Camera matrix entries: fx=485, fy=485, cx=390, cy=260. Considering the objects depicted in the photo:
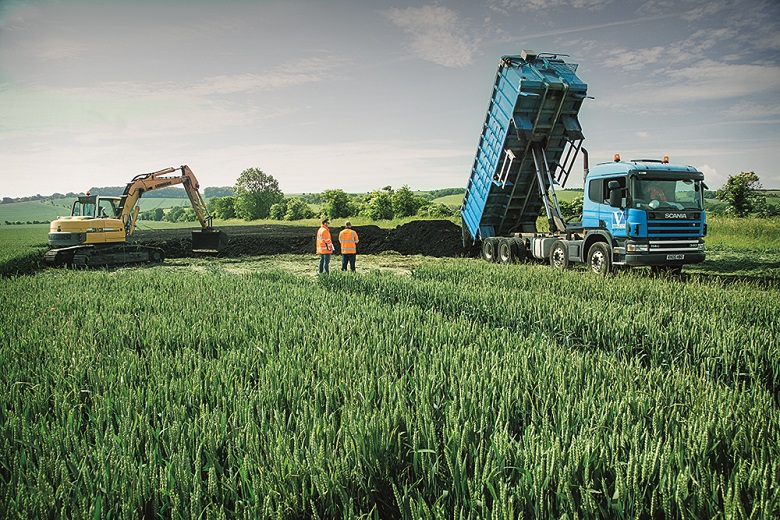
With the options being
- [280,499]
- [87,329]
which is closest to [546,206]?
[87,329]

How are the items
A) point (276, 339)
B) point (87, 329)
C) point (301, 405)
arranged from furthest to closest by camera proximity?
point (87, 329), point (276, 339), point (301, 405)

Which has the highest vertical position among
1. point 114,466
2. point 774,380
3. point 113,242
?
point 113,242

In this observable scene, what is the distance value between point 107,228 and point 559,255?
1600 cm

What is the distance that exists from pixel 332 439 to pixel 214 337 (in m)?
3.45

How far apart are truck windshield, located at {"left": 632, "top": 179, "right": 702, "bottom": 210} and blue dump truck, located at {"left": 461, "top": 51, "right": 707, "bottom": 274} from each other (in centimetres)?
2

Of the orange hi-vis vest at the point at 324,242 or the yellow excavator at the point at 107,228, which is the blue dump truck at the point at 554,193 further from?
the yellow excavator at the point at 107,228

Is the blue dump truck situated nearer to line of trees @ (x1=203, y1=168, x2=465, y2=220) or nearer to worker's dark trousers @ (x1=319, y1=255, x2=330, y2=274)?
worker's dark trousers @ (x1=319, y1=255, x2=330, y2=274)

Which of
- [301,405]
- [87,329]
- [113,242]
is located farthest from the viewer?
[113,242]

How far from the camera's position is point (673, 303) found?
8.38 meters

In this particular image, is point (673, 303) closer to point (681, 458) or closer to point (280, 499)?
point (681, 458)

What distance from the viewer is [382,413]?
3090 mm

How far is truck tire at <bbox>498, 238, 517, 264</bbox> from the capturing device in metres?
15.9

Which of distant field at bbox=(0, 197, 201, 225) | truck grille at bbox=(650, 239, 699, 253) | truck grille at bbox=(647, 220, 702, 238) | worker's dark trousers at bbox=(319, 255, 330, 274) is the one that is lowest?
worker's dark trousers at bbox=(319, 255, 330, 274)

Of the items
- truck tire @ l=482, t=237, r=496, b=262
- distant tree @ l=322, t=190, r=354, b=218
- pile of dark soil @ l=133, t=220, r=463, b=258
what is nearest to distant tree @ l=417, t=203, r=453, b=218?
pile of dark soil @ l=133, t=220, r=463, b=258
